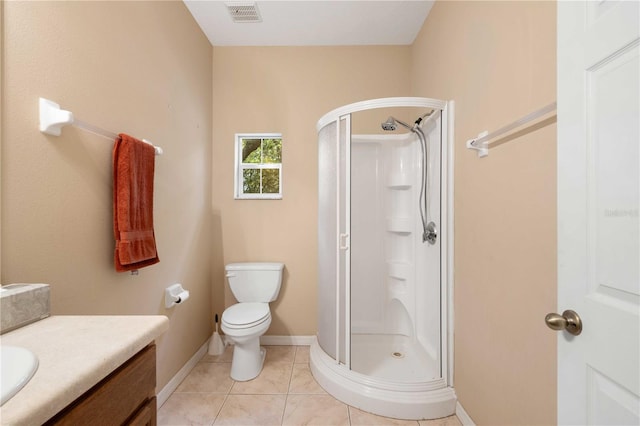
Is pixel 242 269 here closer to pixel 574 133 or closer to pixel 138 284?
pixel 138 284

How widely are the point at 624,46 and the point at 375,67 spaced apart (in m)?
2.22

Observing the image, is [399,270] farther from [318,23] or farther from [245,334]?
[318,23]

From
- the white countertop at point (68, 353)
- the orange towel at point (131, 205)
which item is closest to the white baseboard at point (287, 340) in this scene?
the orange towel at point (131, 205)

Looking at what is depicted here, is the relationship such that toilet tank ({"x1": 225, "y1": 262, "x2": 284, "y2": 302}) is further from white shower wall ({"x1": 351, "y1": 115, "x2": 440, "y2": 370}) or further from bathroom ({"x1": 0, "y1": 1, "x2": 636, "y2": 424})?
white shower wall ({"x1": 351, "y1": 115, "x2": 440, "y2": 370})

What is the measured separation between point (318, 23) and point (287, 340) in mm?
2739

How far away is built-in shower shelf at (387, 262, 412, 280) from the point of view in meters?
2.38

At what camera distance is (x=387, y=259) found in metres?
2.50

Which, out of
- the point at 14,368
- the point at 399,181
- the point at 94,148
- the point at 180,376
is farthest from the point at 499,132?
the point at 180,376

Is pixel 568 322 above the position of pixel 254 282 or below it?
above

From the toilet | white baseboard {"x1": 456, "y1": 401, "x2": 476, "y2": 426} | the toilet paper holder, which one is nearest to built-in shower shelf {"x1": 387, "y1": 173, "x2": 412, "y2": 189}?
the toilet

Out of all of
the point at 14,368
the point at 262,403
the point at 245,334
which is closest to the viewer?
the point at 14,368

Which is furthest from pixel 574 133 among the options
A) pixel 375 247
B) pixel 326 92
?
pixel 326 92

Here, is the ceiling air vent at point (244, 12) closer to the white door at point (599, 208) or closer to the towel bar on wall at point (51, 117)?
the towel bar on wall at point (51, 117)

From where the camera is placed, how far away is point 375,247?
2.51 m
